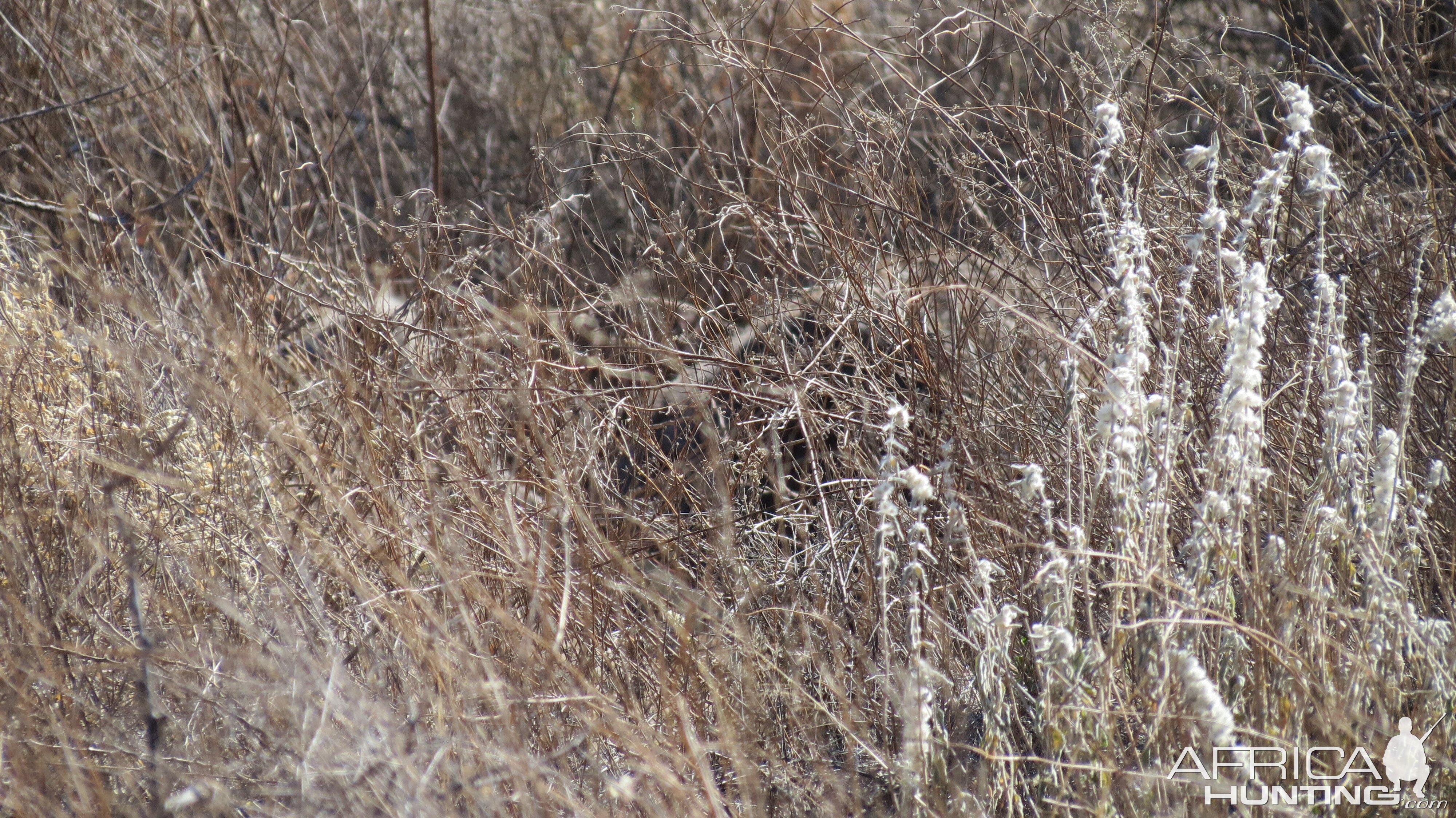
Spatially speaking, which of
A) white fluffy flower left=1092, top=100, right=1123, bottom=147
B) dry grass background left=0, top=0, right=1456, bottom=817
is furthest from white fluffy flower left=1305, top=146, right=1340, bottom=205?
white fluffy flower left=1092, top=100, right=1123, bottom=147

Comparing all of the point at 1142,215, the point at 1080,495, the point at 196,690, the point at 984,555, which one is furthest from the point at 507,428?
the point at 1142,215

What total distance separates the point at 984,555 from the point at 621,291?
4.58ft

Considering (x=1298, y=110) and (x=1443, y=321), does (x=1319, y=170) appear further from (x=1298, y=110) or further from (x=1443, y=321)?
(x=1443, y=321)

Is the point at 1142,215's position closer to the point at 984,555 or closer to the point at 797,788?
the point at 984,555

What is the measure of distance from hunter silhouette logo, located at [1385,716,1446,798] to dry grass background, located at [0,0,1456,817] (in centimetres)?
5

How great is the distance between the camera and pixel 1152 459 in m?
1.96

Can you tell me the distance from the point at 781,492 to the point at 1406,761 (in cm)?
154

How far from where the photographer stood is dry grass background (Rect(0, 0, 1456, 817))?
1756 millimetres

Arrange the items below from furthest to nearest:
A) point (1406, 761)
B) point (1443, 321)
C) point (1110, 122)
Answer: point (1110, 122) → point (1443, 321) → point (1406, 761)

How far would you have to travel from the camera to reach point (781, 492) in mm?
2828

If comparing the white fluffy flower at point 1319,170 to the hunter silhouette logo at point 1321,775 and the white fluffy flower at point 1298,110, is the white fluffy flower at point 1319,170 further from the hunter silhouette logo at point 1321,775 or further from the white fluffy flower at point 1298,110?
the hunter silhouette logo at point 1321,775

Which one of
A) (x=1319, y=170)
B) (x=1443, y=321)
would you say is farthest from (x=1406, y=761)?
(x=1319, y=170)

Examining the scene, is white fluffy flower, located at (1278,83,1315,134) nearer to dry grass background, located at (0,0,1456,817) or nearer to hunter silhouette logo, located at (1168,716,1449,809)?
dry grass background, located at (0,0,1456,817)

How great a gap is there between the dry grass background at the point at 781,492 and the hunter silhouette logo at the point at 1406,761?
0.17 feet
